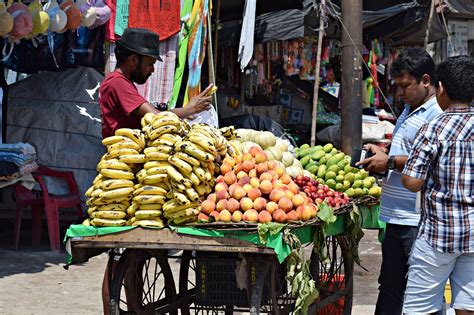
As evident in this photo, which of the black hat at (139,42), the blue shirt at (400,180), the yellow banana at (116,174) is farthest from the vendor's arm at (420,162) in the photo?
the black hat at (139,42)

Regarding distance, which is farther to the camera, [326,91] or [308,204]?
[326,91]

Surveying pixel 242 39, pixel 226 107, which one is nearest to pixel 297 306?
pixel 242 39

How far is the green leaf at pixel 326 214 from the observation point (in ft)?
16.3

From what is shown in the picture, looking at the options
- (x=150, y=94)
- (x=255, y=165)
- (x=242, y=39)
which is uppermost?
(x=242, y=39)

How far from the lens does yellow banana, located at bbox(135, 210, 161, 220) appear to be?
4691 mm

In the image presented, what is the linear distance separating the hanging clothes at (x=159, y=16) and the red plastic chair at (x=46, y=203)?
1817mm

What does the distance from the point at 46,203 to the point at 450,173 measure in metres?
5.66

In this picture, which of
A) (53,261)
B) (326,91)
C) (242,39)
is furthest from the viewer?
(326,91)

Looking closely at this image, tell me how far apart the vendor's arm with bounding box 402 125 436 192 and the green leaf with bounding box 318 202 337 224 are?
75 centimetres

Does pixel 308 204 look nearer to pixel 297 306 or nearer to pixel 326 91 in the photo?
pixel 297 306

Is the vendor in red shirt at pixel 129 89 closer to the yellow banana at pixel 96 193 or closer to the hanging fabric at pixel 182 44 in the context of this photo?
the yellow banana at pixel 96 193

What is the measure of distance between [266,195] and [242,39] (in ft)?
19.1

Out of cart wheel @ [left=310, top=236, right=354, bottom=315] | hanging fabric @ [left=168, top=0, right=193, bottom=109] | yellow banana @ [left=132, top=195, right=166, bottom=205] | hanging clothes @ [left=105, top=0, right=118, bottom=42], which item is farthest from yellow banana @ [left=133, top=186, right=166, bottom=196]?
hanging fabric @ [left=168, top=0, right=193, bottom=109]

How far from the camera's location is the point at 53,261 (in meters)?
8.59
